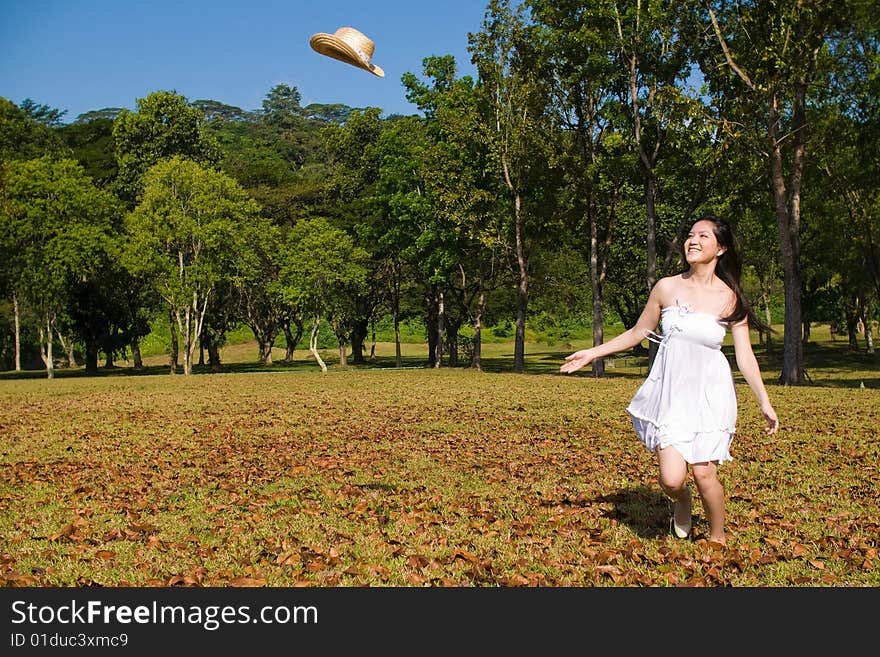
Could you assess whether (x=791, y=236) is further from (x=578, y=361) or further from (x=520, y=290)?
(x=578, y=361)

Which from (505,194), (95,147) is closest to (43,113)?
(95,147)

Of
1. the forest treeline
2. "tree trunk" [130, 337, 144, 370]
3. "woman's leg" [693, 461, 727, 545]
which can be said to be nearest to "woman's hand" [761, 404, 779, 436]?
"woman's leg" [693, 461, 727, 545]

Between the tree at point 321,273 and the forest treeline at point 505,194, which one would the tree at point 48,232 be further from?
the tree at point 321,273

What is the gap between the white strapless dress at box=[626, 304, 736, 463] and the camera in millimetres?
6660

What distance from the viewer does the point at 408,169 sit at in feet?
157

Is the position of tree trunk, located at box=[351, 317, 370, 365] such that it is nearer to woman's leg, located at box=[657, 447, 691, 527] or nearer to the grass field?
the grass field

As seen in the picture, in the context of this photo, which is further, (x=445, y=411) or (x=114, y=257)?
(x=114, y=257)

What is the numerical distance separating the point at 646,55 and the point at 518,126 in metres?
8.01

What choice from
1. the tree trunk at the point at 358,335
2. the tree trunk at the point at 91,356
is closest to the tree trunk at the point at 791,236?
the tree trunk at the point at 358,335

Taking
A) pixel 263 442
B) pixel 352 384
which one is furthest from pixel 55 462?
pixel 352 384

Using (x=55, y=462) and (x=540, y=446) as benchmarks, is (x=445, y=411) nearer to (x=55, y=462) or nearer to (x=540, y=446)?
(x=540, y=446)

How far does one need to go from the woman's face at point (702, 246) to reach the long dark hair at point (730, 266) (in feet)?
0.15

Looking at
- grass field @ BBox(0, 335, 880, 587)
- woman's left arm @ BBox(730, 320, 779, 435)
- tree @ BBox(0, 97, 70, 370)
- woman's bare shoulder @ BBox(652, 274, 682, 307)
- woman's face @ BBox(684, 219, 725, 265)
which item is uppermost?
tree @ BBox(0, 97, 70, 370)

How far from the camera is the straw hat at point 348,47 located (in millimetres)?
9320
